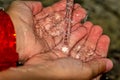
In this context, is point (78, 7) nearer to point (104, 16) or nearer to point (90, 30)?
point (90, 30)

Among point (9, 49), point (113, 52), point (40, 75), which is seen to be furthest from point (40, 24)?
point (113, 52)

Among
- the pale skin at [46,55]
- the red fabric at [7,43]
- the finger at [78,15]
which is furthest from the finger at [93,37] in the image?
the red fabric at [7,43]

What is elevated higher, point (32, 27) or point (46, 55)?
point (32, 27)

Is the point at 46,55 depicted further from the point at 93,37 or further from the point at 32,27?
→ the point at 93,37

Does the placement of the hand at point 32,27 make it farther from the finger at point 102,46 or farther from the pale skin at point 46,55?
the finger at point 102,46

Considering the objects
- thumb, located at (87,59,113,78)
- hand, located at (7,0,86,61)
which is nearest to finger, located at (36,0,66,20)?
hand, located at (7,0,86,61)

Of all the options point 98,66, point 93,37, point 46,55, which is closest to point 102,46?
point 93,37

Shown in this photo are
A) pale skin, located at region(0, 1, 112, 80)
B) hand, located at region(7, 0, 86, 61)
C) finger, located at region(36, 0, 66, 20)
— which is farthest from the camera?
finger, located at region(36, 0, 66, 20)

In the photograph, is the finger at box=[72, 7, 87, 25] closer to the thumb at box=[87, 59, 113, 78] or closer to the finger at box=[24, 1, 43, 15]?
the finger at box=[24, 1, 43, 15]
